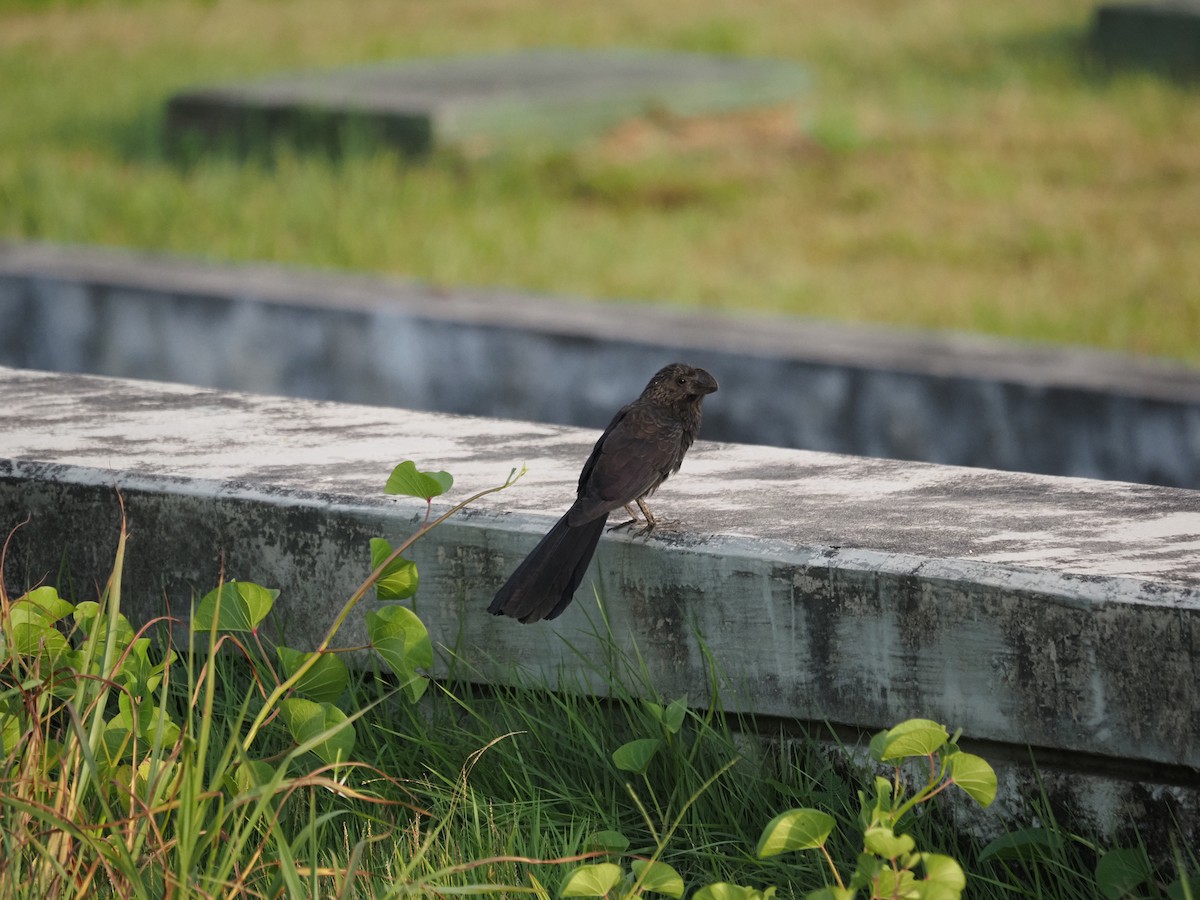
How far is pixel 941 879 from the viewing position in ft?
5.71

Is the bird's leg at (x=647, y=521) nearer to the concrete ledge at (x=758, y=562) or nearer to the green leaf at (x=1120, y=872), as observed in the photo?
the concrete ledge at (x=758, y=562)

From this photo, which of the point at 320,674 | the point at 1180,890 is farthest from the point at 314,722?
the point at 1180,890

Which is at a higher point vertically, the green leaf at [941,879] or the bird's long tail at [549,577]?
the bird's long tail at [549,577]

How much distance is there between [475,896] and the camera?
196cm

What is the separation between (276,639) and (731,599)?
697mm

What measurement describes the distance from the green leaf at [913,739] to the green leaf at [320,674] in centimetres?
75

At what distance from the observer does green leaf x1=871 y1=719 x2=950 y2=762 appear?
1.86m

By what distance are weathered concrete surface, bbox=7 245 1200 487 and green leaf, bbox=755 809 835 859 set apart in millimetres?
2612

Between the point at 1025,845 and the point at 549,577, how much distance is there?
27.4 inches

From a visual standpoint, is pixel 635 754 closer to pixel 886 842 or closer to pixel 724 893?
pixel 724 893

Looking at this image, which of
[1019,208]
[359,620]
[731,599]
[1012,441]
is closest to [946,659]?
[731,599]

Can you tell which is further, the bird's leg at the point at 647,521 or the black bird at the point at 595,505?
the bird's leg at the point at 647,521

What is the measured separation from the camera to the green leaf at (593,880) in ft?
5.84

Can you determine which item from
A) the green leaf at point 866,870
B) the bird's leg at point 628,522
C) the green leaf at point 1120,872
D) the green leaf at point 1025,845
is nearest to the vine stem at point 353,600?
the bird's leg at point 628,522
